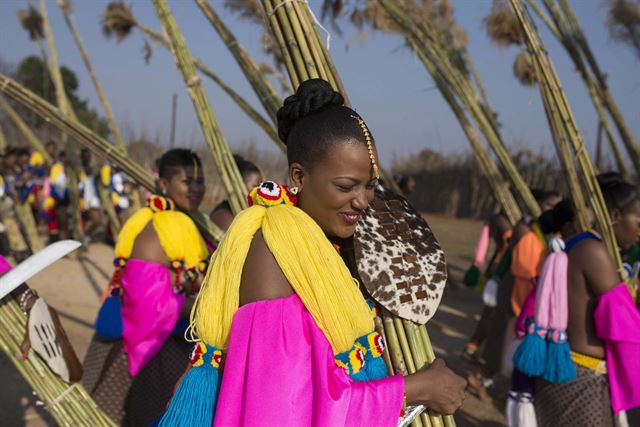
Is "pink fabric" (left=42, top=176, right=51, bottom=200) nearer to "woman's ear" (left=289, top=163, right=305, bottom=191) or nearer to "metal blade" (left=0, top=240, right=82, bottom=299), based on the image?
"metal blade" (left=0, top=240, right=82, bottom=299)

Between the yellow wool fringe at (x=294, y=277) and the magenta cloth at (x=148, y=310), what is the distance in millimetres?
1464

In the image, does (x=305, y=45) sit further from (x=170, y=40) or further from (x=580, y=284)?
(x=580, y=284)

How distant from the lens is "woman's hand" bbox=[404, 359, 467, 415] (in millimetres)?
1468

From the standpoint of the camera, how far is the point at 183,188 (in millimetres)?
3174

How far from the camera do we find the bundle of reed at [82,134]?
10.3 feet

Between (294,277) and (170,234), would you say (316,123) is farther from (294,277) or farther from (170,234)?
(170,234)

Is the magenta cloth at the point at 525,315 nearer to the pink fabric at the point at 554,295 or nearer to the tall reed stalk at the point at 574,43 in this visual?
the pink fabric at the point at 554,295

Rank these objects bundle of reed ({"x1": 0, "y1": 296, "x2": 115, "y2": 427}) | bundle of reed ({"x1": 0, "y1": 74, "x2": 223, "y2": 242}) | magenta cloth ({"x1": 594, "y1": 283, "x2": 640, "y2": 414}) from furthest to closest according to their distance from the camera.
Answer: bundle of reed ({"x1": 0, "y1": 74, "x2": 223, "y2": 242}) → magenta cloth ({"x1": 594, "y1": 283, "x2": 640, "y2": 414}) → bundle of reed ({"x1": 0, "y1": 296, "x2": 115, "y2": 427})

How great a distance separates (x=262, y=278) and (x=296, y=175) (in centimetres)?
28

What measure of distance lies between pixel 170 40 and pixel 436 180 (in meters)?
15.2

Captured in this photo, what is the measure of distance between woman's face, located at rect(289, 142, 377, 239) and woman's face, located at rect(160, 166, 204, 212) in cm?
179

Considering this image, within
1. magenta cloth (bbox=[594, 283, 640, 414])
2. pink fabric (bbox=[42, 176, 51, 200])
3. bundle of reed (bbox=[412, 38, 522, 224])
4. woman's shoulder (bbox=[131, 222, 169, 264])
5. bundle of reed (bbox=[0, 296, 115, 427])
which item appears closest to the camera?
bundle of reed (bbox=[0, 296, 115, 427])

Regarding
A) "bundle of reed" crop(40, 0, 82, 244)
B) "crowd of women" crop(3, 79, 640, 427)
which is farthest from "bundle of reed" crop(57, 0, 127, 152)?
"crowd of women" crop(3, 79, 640, 427)

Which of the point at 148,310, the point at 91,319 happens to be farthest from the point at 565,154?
the point at 91,319
